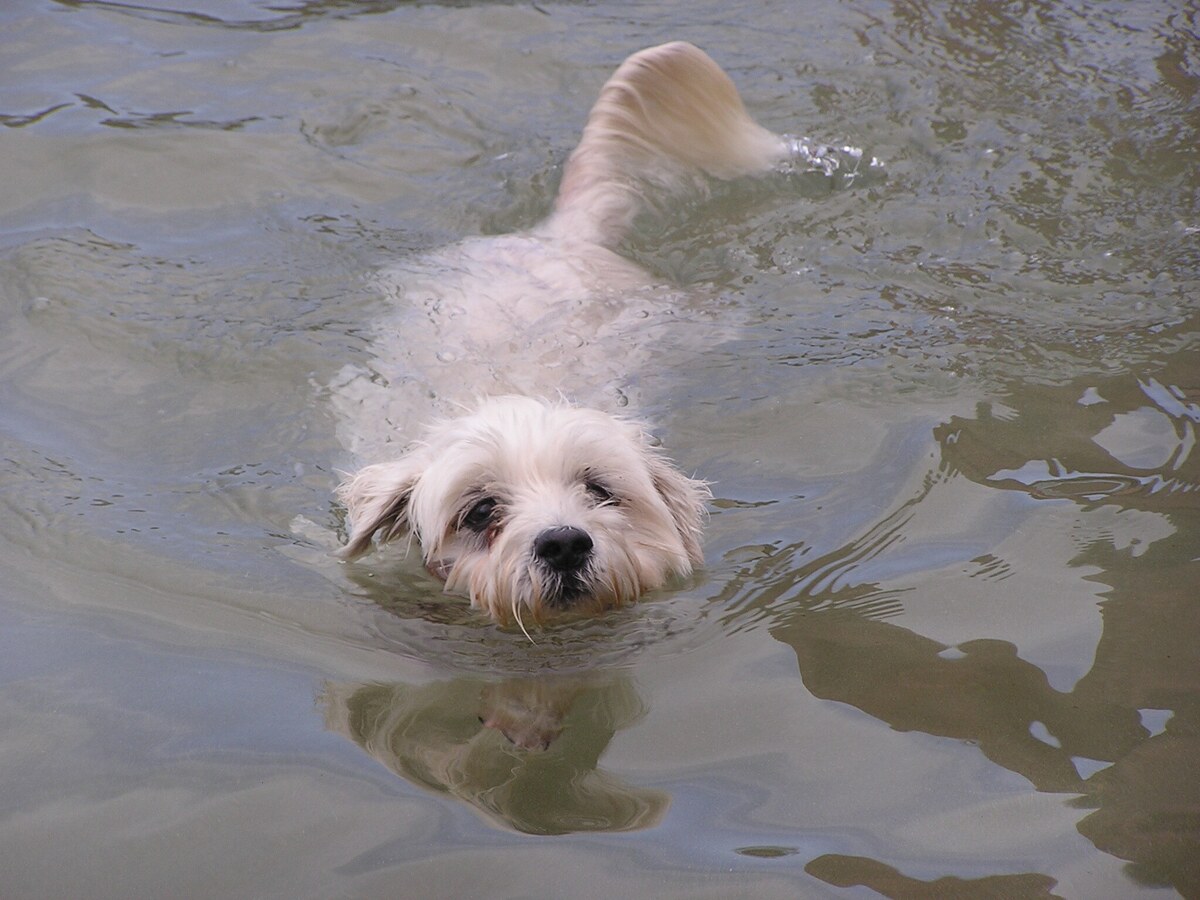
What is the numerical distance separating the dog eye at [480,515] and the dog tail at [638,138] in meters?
2.25

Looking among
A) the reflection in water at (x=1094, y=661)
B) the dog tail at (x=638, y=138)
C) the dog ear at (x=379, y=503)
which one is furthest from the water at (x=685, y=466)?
the dog tail at (x=638, y=138)

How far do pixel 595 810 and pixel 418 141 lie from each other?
5.06 metres

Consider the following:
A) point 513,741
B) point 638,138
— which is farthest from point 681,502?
point 638,138

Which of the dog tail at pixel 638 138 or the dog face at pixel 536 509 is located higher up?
the dog tail at pixel 638 138

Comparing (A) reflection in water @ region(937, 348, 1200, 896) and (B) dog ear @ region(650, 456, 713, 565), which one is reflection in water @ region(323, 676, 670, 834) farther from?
(A) reflection in water @ region(937, 348, 1200, 896)

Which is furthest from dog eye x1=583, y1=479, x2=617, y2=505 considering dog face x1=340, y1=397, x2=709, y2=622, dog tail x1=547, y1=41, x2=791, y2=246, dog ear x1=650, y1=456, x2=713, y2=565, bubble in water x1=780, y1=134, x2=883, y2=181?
bubble in water x1=780, y1=134, x2=883, y2=181

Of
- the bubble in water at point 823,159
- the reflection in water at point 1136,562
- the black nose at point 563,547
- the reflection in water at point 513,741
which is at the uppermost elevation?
the bubble in water at point 823,159

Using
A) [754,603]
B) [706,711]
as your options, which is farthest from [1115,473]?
[706,711]

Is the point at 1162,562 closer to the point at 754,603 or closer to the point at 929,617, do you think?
the point at 929,617

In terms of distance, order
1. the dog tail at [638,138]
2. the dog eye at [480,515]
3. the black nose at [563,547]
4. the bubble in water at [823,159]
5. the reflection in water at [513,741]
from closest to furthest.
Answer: the reflection in water at [513,741] → the black nose at [563,547] → the dog eye at [480,515] → the dog tail at [638,138] → the bubble in water at [823,159]

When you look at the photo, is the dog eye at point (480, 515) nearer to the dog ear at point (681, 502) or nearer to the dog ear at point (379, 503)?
the dog ear at point (379, 503)

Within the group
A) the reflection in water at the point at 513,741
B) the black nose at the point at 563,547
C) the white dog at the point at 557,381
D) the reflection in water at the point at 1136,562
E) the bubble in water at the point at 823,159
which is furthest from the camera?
the bubble in water at the point at 823,159

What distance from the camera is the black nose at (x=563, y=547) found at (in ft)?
11.5

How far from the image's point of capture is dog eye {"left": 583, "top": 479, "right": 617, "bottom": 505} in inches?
153
